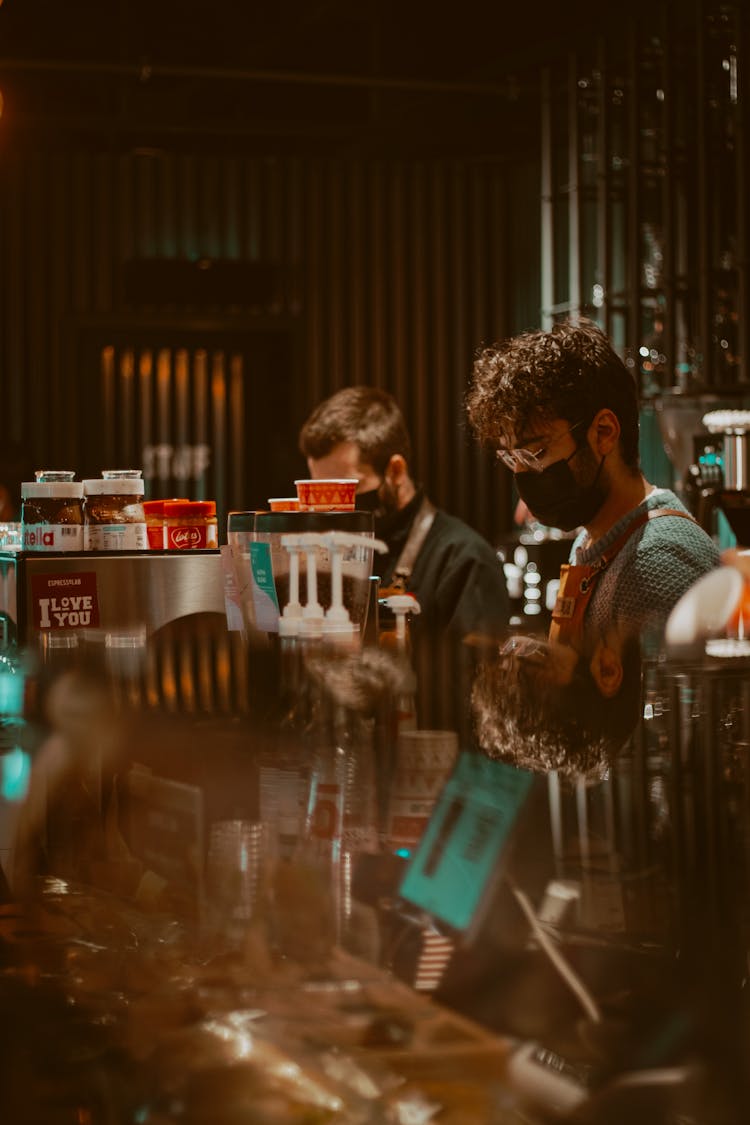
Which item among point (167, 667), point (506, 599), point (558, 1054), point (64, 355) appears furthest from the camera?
point (64, 355)

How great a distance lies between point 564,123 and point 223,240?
227 cm

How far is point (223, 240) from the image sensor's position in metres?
8.53

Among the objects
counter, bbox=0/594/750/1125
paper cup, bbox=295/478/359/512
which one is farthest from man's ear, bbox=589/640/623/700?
paper cup, bbox=295/478/359/512

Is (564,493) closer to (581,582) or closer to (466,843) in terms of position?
(581,582)

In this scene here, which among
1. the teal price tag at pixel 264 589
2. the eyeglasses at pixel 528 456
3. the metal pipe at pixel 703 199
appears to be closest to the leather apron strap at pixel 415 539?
the eyeglasses at pixel 528 456

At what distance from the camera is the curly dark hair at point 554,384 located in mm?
2332

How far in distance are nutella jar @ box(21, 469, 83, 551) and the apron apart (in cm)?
77

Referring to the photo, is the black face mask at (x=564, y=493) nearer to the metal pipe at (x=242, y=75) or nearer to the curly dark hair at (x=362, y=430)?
the curly dark hair at (x=362, y=430)

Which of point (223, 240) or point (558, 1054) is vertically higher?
point (223, 240)

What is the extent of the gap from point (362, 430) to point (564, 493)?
1.27 meters

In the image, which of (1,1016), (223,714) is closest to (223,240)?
(223,714)

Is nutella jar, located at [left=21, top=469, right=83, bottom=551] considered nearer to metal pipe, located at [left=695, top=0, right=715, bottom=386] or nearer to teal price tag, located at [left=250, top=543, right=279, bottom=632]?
teal price tag, located at [left=250, top=543, right=279, bottom=632]

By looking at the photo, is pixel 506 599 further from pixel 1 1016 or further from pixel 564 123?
pixel 564 123

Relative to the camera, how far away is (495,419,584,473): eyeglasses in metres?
2.36
